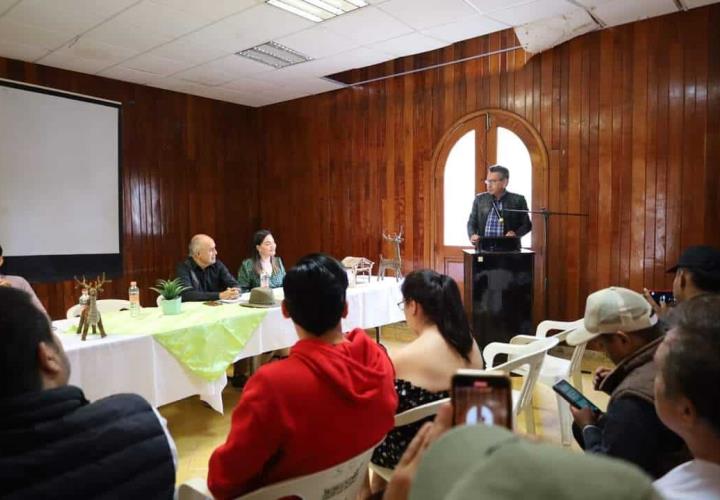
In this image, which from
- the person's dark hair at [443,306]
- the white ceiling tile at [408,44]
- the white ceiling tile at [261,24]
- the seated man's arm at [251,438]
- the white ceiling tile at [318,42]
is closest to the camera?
the seated man's arm at [251,438]

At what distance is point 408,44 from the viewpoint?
14.7 ft

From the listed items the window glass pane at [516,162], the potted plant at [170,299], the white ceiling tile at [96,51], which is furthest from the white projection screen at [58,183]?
the window glass pane at [516,162]

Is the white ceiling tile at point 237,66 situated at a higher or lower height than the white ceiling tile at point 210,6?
higher

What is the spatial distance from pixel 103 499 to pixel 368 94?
539 cm

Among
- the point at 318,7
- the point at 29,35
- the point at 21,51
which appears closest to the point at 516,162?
the point at 318,7

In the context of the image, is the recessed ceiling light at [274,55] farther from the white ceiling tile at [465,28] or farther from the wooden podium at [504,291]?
the wooden podium at [504,291]

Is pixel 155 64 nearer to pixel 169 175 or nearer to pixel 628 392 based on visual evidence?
pixel 169 175

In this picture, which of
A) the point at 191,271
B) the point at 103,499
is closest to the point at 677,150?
the point at 191,271

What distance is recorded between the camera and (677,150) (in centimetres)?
398

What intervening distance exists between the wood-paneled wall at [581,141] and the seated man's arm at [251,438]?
3.95 metres

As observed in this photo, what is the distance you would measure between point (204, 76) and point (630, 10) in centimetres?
406

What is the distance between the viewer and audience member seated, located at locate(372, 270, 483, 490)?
5.57ft

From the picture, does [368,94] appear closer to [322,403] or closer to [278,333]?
[278,333]

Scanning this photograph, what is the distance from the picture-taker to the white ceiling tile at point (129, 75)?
5125mm
